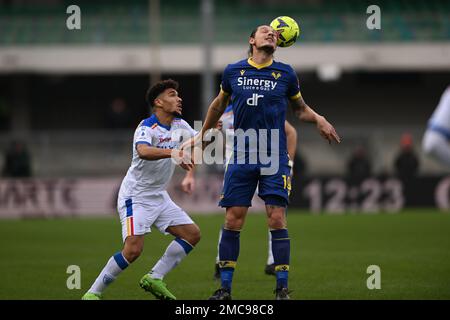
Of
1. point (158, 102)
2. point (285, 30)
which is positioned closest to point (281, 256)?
point (158, 102)

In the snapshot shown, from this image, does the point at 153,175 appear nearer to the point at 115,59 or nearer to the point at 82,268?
the point at 82,268

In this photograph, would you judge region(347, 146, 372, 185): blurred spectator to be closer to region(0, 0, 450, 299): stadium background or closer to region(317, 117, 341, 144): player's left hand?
region(0, 0, 450, 299): stadium background

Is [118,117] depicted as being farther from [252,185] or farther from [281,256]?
[281,256]

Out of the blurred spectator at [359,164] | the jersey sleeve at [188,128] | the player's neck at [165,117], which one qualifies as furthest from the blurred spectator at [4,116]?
the player's neck at [165,117]

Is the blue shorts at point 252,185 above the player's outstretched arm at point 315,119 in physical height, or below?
below

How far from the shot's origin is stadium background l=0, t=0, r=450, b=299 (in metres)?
13.2

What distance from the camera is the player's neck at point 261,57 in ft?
29.6

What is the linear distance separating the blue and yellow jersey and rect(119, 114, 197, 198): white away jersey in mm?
712

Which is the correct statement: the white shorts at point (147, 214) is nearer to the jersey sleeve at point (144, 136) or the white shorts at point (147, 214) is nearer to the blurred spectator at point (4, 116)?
the jersey sleeve at point (144, 136)

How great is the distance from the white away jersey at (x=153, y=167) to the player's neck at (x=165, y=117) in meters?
0.03

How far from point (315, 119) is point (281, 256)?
1.32 metres

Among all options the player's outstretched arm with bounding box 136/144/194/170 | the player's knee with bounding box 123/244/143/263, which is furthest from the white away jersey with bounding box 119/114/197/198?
the player's knee with bounding box 123/244/143/263
